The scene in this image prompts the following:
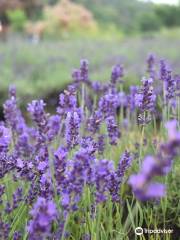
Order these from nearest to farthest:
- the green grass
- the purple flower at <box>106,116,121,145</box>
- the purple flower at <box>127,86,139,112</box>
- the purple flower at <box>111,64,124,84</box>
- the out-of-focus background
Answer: the purple flower at <box>106,116,121,145</box> → the purple flower at <box>111,64,124,84</box> → the purple flower at <box>127,86,139,112</box> → the green grass → the out-of-focus background

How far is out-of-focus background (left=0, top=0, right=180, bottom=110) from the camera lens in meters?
6.85

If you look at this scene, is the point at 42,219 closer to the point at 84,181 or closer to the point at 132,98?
the point at 84,181

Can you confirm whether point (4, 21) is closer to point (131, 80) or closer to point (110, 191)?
point (131, 80)

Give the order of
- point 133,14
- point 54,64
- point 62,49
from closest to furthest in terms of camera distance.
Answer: point 54,64, point 62,49, point 133,14

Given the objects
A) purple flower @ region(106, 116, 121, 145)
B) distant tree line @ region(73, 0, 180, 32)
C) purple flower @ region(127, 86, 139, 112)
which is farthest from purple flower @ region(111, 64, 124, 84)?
distant tree line @ region(73, 0, 180, 32)

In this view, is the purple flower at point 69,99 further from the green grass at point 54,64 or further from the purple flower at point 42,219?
the green grass at point 54,64

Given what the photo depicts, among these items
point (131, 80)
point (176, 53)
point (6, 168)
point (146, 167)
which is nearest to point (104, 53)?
point (176, 53)

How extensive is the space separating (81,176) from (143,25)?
23.0 metres

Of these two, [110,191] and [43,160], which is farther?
[43,160]

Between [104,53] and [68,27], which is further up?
[68,27]

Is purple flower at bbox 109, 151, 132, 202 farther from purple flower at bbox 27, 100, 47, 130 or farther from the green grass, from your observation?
the green grass

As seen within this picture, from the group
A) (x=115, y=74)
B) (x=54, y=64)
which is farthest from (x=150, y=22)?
(x=115, y=74)

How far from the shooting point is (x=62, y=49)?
10.3 metres

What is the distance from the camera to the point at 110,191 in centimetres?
177
